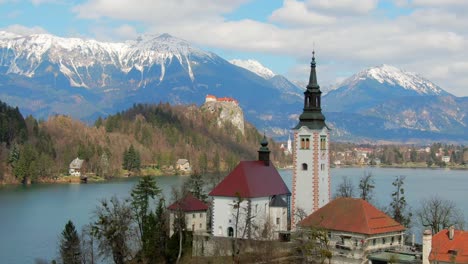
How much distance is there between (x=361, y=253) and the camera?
39.3m

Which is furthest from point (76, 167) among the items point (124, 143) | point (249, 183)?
point (249, 183)

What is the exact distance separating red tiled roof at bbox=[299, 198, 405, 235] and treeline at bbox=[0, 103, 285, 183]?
284 ft

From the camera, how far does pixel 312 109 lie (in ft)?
160

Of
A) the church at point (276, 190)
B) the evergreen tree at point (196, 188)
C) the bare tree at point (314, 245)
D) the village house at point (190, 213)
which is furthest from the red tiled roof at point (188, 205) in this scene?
the bare tree at point (314, 245)

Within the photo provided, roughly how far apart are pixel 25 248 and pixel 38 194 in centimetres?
4558

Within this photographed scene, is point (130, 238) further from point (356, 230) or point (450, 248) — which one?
point (450, 248)

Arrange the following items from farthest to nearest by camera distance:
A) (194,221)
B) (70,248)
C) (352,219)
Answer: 1. (194,221)
2. (70,248)
3. (352,219)

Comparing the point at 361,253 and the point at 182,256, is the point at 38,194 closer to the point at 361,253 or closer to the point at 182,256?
the point at 182,256

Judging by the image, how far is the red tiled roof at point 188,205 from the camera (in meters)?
46.2

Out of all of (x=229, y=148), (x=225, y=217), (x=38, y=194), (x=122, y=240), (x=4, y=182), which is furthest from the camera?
(x=229, y=148)

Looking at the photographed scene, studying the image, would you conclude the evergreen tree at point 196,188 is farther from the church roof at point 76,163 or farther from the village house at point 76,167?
the church roof at point 76,163

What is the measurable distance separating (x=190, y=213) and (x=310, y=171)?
835cm

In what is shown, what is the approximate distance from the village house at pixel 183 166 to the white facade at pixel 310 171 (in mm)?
101602

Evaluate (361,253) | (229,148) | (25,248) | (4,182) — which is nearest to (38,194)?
(4,182)
